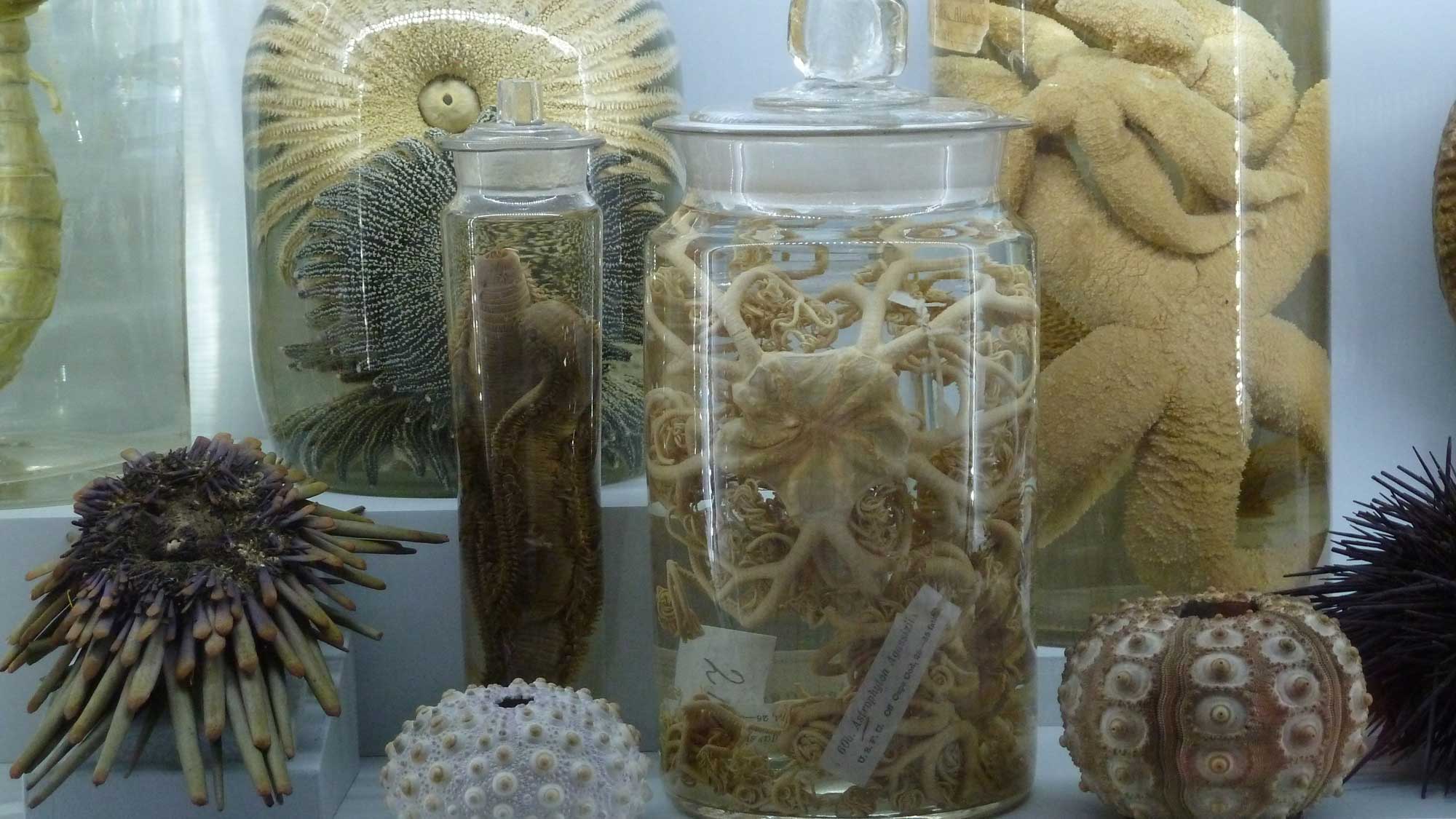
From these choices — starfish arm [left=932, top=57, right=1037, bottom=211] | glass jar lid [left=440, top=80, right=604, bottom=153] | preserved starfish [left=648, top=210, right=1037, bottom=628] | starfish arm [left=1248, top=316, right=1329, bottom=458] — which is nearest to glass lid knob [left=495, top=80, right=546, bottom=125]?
glass jar lid [left=440, top=80, right=604, bottom=153]

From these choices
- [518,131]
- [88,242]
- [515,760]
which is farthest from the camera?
[88,242]

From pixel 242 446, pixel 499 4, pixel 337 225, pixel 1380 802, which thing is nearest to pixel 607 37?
pixel 499 4

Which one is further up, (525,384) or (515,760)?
(525,384)

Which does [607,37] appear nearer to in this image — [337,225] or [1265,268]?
[337,225]

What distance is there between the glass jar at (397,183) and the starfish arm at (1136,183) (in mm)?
204

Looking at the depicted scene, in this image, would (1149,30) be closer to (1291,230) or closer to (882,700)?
(1291,230)

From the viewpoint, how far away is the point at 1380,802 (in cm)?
66

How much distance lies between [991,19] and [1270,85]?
129mm

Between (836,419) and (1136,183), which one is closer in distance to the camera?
(836,419)

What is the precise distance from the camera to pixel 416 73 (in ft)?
2.49

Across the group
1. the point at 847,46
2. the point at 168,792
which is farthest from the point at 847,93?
the point at 168,792

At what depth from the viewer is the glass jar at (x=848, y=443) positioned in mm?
608

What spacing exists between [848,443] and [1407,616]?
245 mm

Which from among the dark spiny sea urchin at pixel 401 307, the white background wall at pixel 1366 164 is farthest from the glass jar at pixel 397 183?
the white background wall at pixel 1366 164
